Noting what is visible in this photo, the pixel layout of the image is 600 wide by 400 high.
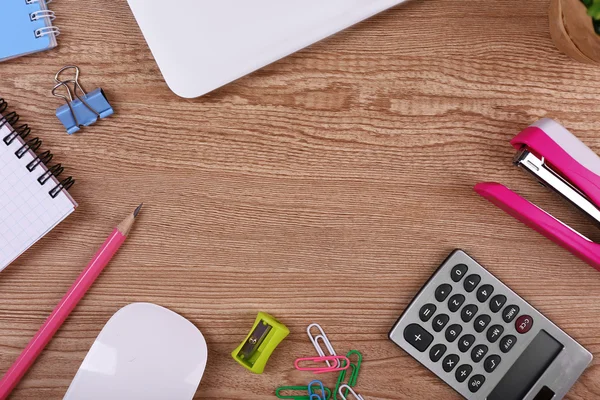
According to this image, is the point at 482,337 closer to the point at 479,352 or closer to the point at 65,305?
the point at 479,352

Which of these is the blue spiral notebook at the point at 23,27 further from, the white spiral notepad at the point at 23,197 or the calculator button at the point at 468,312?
the calculator button at the point at 468,312

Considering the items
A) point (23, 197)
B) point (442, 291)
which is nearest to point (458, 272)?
point (442, 291)

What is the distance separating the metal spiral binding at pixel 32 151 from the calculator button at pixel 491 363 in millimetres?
519

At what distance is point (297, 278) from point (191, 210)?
147 mm

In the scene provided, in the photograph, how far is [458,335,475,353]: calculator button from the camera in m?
0.61

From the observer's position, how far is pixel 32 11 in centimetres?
59

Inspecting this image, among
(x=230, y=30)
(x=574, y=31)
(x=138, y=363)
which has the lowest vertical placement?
(x=138, y=363)

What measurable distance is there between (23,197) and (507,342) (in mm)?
573

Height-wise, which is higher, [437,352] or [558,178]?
[558,178]

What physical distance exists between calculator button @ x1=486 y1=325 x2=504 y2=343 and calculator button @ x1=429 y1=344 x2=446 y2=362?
0.05 meters

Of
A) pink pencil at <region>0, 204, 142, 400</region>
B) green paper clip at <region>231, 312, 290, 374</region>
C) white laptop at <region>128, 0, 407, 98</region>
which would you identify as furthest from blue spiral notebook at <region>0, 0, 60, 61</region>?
green paper clip at <region>231, 312, 290, 374</region>

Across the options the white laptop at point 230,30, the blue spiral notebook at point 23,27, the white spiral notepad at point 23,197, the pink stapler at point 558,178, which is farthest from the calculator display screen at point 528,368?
the blue spiral notebook at point 23,27

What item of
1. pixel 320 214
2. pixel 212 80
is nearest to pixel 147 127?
pixel 212 80

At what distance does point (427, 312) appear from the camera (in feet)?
1.99
